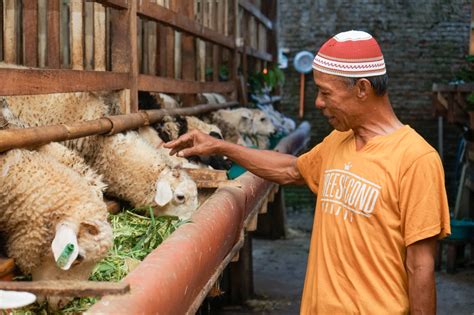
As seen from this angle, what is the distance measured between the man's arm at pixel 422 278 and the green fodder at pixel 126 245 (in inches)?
37.1

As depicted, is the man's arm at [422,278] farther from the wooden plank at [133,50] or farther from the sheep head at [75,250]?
the wooden plank at [133,50]

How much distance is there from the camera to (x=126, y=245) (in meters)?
3.21

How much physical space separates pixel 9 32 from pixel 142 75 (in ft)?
2.70

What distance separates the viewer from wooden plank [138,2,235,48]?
4672 mm

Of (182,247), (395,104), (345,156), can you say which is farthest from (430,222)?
(395,104)

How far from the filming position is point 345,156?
110 inches

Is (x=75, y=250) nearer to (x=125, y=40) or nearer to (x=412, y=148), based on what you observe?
(x=412, y=148)

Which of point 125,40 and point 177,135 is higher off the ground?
point 125,40

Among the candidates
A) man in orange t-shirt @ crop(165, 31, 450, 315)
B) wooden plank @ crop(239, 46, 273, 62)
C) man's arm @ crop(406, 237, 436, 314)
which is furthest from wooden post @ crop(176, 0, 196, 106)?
man's arm @ crop(406, 237, 436, 314)

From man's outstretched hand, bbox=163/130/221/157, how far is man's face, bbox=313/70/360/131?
77cm

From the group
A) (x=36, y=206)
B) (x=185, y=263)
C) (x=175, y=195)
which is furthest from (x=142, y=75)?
(x=185, y=263)

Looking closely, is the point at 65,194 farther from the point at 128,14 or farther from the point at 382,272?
the point at 128,14

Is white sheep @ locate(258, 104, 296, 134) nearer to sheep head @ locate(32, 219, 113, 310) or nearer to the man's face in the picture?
the man's face

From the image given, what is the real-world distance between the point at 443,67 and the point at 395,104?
118cm
